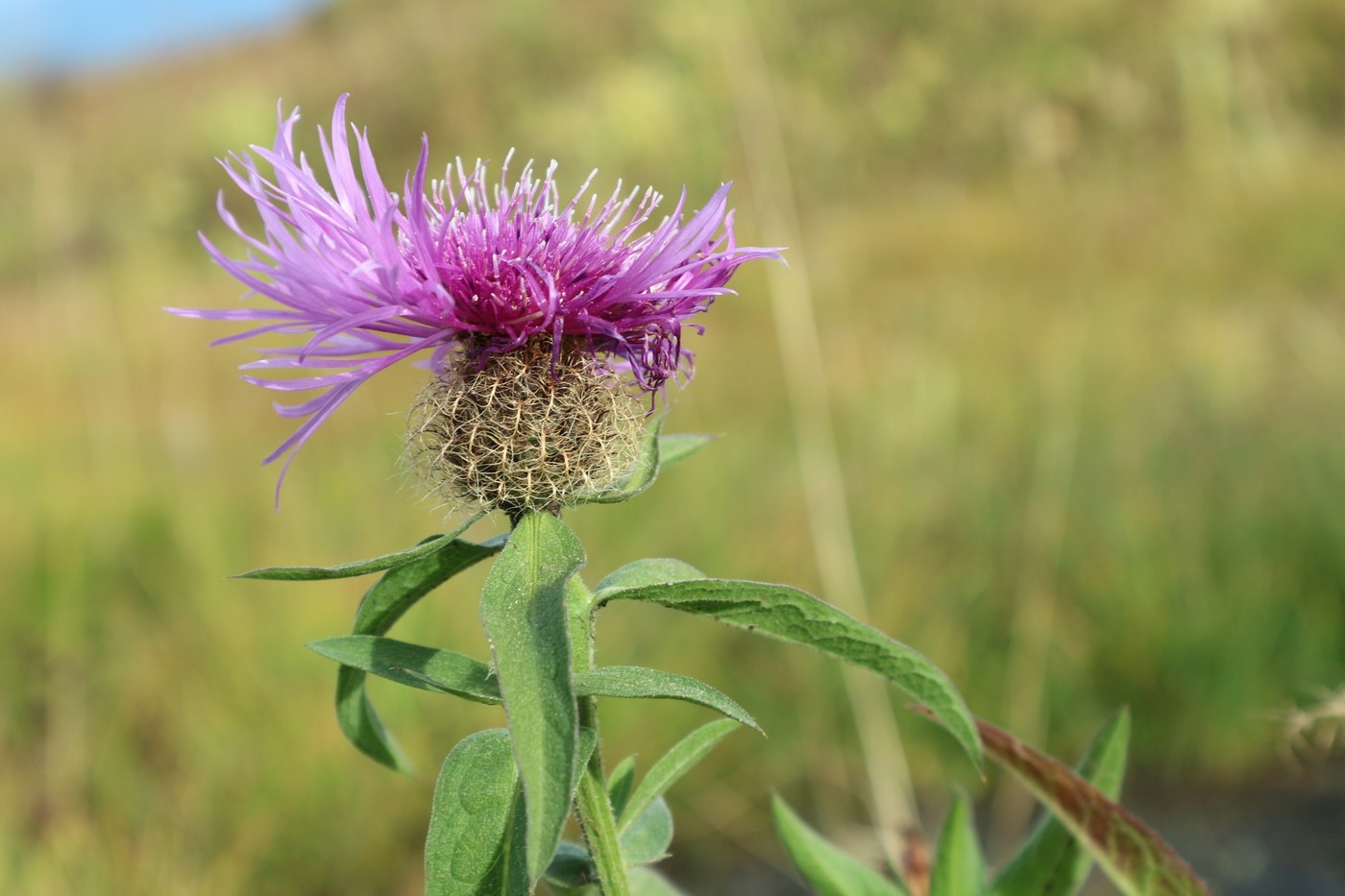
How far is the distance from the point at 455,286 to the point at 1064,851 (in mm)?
632

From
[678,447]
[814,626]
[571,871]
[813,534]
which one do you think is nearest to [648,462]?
[678,447]

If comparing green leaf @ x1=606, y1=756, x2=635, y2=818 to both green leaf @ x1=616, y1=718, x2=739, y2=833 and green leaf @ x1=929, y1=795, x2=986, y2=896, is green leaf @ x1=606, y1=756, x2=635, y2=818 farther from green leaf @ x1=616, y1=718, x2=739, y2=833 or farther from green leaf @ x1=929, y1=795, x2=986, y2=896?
green leaf @ x1=929, y1=795, x2=986, y2=896

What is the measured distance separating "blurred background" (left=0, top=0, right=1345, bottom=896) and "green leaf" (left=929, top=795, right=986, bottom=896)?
28 cm

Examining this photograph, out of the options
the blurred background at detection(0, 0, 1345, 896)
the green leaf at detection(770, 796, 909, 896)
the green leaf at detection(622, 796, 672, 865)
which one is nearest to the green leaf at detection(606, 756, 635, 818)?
the green leaf at detection(622, 796, 672, 865)

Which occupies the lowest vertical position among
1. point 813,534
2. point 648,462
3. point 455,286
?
point 813,534

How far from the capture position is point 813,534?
2.85 m

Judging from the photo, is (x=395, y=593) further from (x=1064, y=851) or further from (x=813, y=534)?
(x=813, y=534)

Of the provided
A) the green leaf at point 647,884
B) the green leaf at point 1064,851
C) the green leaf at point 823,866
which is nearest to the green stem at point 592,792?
the green leaf at point 647,884

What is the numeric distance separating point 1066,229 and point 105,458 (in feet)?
19.1

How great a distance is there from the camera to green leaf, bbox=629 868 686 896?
0.83 m

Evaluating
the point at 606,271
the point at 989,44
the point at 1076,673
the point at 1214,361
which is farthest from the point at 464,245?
the point at 1214,361

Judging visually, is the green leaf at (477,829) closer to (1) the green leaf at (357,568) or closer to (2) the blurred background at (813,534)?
(1) the green leaf at (357,568)

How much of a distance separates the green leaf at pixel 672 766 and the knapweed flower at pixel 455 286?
192 mm

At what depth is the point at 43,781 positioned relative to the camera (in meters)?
2.79
